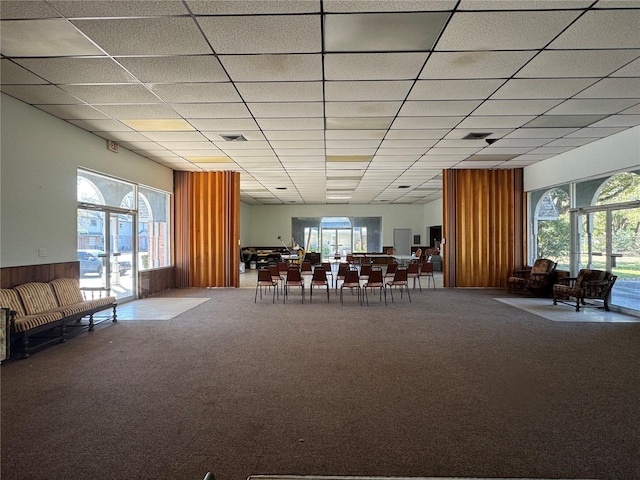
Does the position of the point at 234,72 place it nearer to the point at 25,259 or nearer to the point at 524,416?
the point at 25,259

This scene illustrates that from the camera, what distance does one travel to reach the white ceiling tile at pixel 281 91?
439cm

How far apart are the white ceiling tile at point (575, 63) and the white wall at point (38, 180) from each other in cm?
613

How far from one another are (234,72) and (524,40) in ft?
9.48

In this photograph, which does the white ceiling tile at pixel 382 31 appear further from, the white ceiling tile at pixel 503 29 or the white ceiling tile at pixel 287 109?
the white ceiling tile at pixel 287 109

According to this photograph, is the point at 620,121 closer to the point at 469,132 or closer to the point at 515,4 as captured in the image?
the point at 469,132

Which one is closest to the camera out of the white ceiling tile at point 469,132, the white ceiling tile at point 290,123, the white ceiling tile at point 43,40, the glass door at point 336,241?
the white ceiling tile at point 43,40

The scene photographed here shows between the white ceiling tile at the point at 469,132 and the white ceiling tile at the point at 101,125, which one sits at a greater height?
the white ceiling tile at the point at 101,125

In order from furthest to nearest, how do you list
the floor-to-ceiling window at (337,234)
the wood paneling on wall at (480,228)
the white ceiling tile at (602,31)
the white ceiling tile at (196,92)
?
the floor-to-ceiling window at (337,234), the wood paneling on wall at (480,228), the white ceiling tile at (196,92), the white ceiling tile at (602,31)

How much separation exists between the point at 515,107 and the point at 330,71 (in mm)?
2820

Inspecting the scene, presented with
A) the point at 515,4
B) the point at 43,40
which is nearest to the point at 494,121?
the point at 515,4

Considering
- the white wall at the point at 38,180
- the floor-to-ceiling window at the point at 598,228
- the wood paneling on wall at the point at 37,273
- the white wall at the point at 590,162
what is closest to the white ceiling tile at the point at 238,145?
the white wall at the point at 38,180

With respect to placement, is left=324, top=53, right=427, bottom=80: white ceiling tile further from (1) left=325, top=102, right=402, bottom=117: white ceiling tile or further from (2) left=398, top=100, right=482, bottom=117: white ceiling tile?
(2) left=398, top=100, right=482, bottom=117: white ceiling tile

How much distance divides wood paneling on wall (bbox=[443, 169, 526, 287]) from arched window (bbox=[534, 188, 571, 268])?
2.04 feet

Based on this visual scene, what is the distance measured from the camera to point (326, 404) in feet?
9.49
